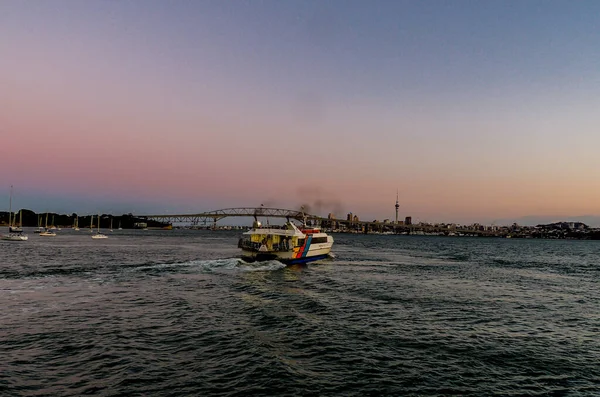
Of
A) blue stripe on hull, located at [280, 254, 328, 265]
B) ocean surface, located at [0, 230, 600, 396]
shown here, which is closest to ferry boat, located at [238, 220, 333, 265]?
blue stripe on hull, located at [280, 254, 328, 265]

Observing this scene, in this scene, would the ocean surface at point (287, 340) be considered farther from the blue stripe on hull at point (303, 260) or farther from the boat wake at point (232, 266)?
the blue stripe on hull at point (303, 260)

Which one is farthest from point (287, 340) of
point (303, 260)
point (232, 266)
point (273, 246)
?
point (303, 260)

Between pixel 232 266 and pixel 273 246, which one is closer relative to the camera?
pixel 232 266

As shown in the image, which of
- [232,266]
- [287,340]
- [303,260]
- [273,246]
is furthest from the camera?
[303,260]

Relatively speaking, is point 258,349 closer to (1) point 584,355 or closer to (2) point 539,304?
(1) point 584,355

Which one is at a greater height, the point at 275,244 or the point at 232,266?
the point at 275,244

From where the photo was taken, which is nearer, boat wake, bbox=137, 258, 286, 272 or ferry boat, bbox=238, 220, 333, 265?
boat wake, bbox=137, 258, 286, 272

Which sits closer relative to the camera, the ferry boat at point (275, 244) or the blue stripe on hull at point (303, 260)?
the ferry boat at point (275, 244)

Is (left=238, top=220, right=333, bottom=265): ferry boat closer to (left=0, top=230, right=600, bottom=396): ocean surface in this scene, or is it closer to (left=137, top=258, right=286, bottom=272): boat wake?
(left=137, top=258, right=286, bottom=272): boat wake

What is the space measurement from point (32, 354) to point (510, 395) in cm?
1935

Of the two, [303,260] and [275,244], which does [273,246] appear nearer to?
[275,244]

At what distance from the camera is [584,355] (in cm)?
1903

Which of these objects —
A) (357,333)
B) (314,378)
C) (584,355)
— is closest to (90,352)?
(314,378)

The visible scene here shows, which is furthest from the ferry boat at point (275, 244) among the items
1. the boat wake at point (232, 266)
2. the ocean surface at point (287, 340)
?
the ocean surface at point (287, 340)
